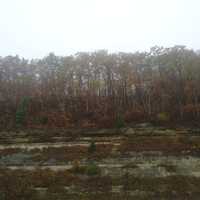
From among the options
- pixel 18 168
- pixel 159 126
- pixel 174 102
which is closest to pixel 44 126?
pixel 159 126

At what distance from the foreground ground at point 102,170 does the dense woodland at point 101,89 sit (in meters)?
11.6

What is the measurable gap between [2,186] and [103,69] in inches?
1637

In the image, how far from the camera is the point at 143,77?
49500 millimetres

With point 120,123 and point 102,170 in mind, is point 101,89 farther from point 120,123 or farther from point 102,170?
point 102,170

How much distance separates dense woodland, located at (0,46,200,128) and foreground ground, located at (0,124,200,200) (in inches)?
458

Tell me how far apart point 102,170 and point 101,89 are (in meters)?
37.2

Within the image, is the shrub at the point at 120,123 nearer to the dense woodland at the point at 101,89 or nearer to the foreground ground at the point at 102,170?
the dense woodland at the point at 101,89

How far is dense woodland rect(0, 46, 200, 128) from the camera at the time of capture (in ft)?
131

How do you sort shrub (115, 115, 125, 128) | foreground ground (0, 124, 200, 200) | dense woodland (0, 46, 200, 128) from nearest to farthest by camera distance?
foreground ground (0, 124, 200, 200) → shrub (115, 115, 125, 128) → dense woodland (0, 46, 200, 128)

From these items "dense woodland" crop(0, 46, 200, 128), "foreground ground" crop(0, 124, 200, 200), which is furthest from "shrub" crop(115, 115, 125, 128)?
"foreground ground" crop(0, 124, 200, 200)

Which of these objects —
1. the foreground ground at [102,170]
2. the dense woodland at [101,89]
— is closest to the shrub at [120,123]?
the dense woodland at [101,89]

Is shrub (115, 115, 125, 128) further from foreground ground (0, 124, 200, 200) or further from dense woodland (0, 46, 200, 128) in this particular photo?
foreground ground (0, 124, 200, 200)

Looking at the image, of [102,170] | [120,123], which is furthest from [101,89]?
[102,170]

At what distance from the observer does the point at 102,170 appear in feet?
54.7
